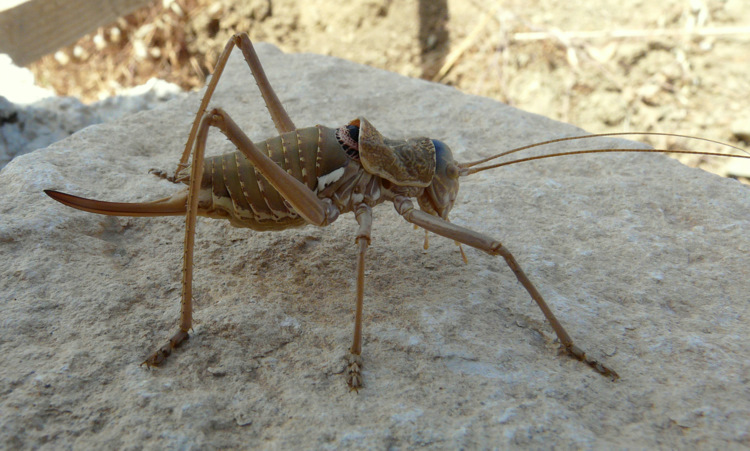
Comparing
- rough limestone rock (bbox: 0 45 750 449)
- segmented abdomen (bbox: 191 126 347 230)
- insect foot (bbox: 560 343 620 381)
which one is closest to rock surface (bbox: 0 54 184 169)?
rough limestone rock (bbox: 0 45 750 449)

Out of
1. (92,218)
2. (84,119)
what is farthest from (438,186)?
(84,119)

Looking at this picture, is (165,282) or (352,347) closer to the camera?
(352,347)

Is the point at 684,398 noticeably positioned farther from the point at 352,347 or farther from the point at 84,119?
the point at 84,119

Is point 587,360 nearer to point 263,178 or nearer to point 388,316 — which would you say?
point 388,316

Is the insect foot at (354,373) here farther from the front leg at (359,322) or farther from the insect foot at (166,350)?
the insect foot at (166,350)

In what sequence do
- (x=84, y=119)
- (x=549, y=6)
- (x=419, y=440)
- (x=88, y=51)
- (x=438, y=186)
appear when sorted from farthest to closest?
(x=88, y=51)
(x=549, y=6)
(x=84, y=119)
(x=438, y=186)
(x=419, y=440)

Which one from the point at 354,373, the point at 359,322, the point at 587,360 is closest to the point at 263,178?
the point at 359,322

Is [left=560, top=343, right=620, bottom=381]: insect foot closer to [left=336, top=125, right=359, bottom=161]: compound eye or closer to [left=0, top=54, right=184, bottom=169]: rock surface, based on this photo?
[left=336, top=125, right=359, bottom=161]: compound eye
